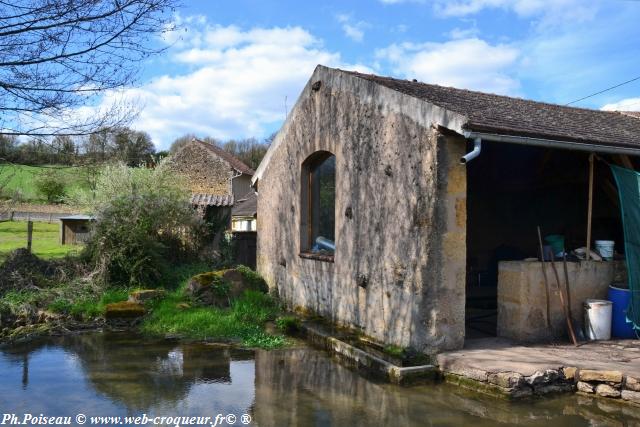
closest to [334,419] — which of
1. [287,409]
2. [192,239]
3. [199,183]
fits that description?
[287,409]

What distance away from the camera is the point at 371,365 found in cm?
679

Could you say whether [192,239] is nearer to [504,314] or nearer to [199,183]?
[504,314]

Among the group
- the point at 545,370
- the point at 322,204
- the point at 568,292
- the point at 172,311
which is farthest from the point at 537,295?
the point at 172,311

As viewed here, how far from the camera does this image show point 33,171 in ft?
27.4

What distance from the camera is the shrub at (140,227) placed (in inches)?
461

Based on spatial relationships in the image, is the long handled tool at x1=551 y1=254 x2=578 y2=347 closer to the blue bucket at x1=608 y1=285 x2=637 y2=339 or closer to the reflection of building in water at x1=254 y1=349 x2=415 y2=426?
the blue bucket at x1=608 y1=285 x2=637 y2=339

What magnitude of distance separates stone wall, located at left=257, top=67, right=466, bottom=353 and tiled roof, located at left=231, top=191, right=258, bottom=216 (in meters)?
15.9

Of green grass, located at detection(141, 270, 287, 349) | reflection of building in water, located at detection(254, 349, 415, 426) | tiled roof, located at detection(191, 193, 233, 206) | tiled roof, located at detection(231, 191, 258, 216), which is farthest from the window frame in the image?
tiled roof, located at detection(231, 191, 258, 216)

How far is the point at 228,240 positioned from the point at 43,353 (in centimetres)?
779

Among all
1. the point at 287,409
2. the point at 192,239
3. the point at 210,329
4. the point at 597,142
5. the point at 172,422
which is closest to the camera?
the point at 172,422

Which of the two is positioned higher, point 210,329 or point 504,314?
point 504,314

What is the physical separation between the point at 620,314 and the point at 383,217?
143 inches

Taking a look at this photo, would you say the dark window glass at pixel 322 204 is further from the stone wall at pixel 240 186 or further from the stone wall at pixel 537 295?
the stone wall at pixel 240 186

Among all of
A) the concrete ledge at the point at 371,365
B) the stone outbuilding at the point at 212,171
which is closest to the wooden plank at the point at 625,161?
the concrete ledge at the point at 371,365
